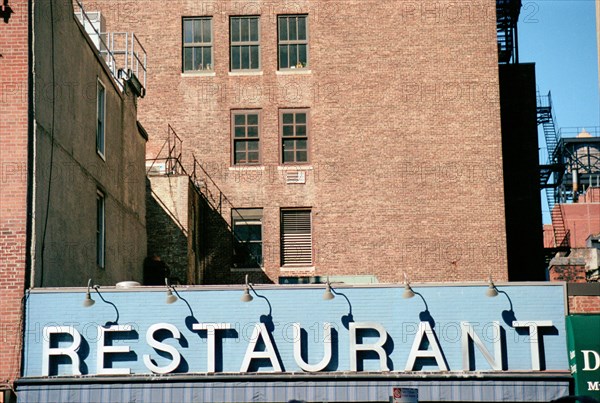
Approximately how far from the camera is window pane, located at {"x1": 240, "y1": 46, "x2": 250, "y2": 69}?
116ft

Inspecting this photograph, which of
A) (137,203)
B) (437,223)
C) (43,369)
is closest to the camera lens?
(43,369)

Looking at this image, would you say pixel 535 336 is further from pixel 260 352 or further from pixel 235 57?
pixel 235 57

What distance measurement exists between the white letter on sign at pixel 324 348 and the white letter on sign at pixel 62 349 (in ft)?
13.9

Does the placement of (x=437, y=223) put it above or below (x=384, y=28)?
below

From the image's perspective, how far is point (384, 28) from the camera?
3509cm

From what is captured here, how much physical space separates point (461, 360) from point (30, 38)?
419 inches

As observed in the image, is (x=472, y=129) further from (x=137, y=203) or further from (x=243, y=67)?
(x=137, y=203)

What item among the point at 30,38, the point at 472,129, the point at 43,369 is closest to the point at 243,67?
the point at 472,129

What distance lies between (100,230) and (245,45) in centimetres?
1294

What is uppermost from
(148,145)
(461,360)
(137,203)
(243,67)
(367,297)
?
(243,67)

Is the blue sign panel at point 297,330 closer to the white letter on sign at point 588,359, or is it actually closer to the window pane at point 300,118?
the white letter on sign at point 588,359

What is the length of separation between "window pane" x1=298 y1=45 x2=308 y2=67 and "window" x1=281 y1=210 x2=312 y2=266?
17.6ft

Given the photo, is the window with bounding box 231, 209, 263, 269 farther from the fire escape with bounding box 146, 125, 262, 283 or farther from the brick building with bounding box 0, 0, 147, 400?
the brick building with bounding box 0, 0, 147, 400

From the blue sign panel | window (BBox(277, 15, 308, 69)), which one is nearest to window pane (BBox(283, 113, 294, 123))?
window (BBox(277, 15, 308, 69))
